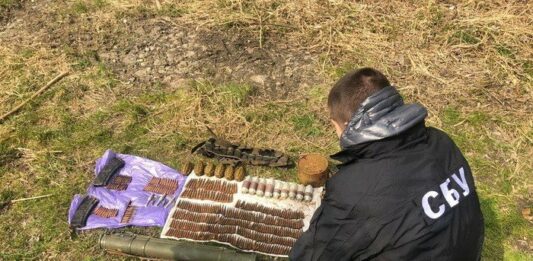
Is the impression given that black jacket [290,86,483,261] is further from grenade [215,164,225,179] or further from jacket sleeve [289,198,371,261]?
grenade [215,164,225,179]

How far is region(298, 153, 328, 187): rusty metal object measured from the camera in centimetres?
548

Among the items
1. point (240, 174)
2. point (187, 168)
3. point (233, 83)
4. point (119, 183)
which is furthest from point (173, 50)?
point (240, 174)

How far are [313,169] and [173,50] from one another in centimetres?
415

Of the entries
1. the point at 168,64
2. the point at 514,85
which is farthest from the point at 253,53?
the point at 514,85

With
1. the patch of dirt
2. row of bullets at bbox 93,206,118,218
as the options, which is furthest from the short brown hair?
the patch of dirt

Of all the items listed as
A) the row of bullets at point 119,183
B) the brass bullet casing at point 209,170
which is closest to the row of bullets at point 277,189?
the brass bullet casing at point 209,170

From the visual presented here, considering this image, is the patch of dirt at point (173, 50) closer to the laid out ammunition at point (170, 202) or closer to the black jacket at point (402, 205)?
the laid out ammunition at point (170, 202)

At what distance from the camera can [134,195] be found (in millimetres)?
5645

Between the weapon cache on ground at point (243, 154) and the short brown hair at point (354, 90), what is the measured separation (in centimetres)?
258

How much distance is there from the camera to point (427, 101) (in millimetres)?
6832

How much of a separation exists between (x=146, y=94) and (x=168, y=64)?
93 cm

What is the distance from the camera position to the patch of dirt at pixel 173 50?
7.52 meters

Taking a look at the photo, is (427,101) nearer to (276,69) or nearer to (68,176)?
(276,69)

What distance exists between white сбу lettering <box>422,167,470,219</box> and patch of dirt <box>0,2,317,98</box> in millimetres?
4327
